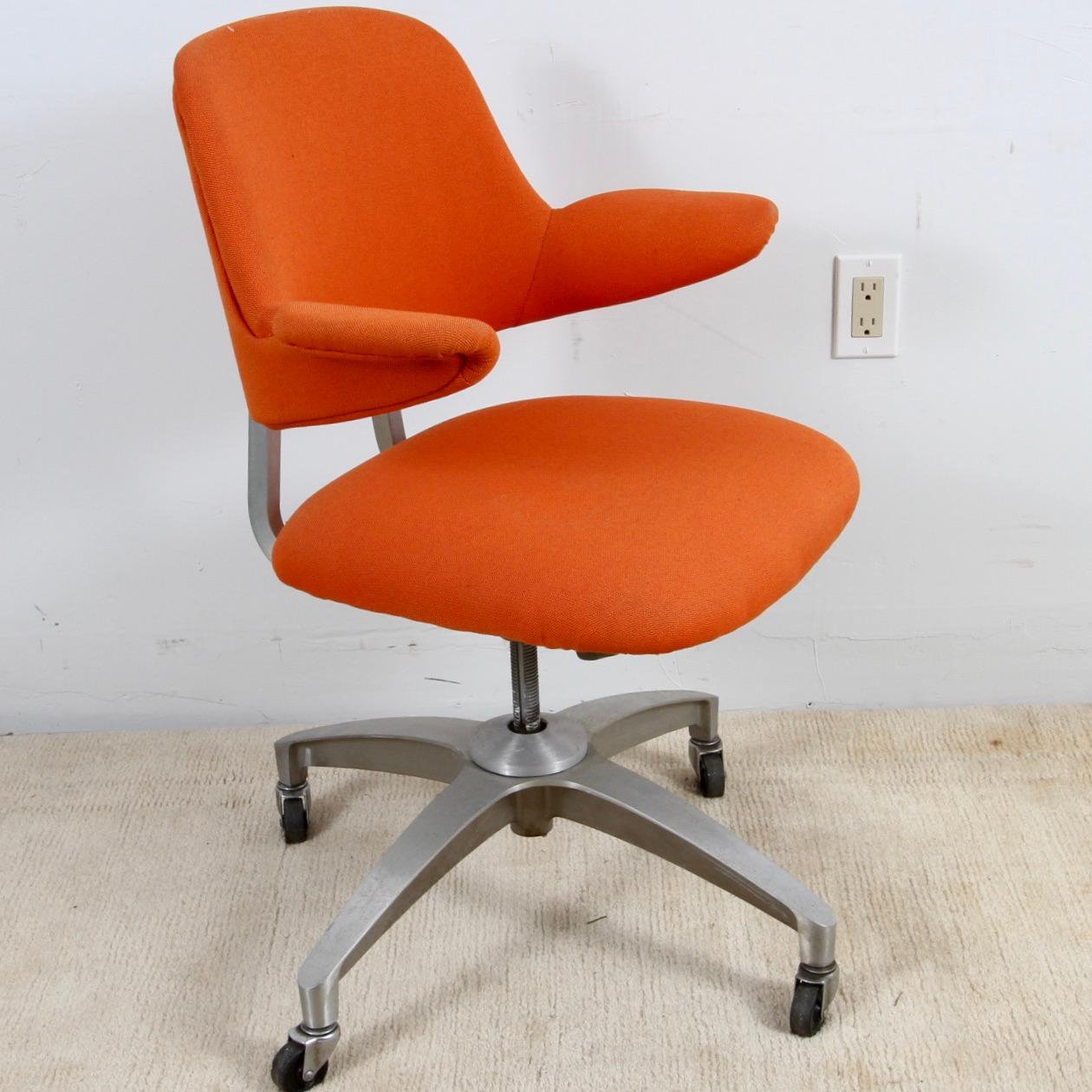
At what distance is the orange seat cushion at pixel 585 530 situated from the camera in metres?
0.88

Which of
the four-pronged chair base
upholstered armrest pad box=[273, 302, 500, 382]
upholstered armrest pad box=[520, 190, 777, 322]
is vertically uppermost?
upholstered armrest pad box=[273, 302, 500, 382]

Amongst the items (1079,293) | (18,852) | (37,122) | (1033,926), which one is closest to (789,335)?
(1079,293)

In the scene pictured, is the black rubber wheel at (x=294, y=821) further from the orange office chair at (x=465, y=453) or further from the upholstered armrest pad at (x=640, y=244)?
the upholstered armrest pad at (x=640, y=244)

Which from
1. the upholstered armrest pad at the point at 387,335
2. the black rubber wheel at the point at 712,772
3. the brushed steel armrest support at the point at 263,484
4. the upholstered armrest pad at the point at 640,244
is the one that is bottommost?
the black rubber wheel at the point at 712,772

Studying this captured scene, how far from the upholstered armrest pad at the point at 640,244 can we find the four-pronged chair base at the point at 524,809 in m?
0.45

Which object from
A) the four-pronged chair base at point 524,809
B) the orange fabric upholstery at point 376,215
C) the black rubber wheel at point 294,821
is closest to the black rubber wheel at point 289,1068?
the four-pronged chair base at point 524,809

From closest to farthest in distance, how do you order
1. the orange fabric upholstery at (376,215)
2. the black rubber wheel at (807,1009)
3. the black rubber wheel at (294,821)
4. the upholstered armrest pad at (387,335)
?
the upholstered armrest pad at (387,335) → the orange fabric upholstery at (376,215) → the black rubber wheel at (807,1009) → the black rubber wheel at (294,821)

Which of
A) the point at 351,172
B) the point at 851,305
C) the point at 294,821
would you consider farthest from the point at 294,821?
→ the point at 851,305

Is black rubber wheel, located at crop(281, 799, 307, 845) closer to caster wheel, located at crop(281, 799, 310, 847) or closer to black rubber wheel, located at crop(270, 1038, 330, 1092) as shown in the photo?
caster wheel, located at crop(281, 799, 310, 847)

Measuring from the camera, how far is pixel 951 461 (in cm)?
153

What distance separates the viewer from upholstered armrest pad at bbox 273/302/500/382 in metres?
0.82

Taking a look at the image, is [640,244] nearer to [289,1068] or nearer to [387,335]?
[387,335]

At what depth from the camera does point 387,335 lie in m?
0.83

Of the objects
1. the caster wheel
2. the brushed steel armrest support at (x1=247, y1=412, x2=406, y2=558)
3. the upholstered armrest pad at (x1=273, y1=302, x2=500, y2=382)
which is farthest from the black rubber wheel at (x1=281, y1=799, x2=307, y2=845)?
the upholstered armrest pad at (x1=273, y1=302, x2=500, y2=382)
